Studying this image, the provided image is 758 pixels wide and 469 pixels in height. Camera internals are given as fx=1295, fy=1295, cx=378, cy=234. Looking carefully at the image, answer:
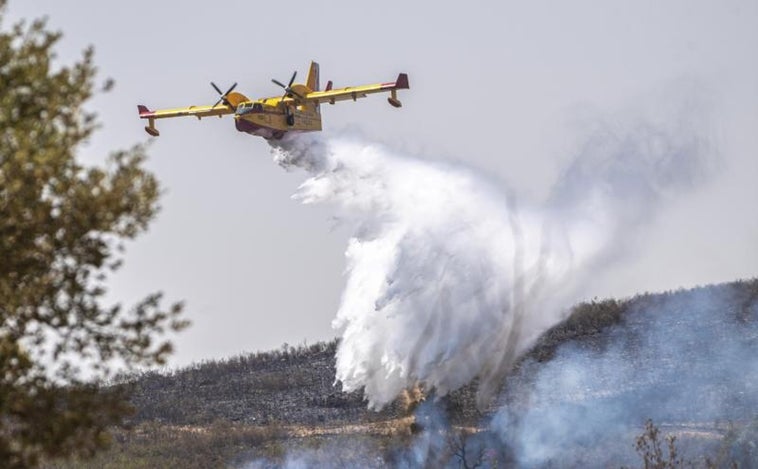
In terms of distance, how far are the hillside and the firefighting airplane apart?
34.0 ft

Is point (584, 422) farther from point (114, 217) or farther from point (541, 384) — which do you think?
point (114, 217)

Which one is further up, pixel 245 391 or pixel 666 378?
pixel 245 391

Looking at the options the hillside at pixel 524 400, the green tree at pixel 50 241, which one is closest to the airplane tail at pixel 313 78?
the hillside at pixel 524 400

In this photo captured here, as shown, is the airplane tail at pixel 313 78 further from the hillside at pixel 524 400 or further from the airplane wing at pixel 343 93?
the hillside at pixel 524 400

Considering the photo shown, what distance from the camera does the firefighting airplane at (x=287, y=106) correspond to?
4391 centimetres

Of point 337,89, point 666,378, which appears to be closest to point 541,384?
point 666,378

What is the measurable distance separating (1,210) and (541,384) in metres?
35.7

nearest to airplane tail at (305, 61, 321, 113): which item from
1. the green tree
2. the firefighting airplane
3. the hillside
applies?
the firefighting airplane

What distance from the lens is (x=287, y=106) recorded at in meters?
45.2

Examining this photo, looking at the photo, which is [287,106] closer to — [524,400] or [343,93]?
[343,93]

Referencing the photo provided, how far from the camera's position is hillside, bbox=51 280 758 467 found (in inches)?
1604

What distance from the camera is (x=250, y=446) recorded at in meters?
45.6

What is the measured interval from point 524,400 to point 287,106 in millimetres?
13757

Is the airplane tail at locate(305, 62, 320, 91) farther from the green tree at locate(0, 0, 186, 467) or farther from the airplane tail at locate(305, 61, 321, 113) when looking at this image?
the green tree at locate(0, 0, 186, 467)
